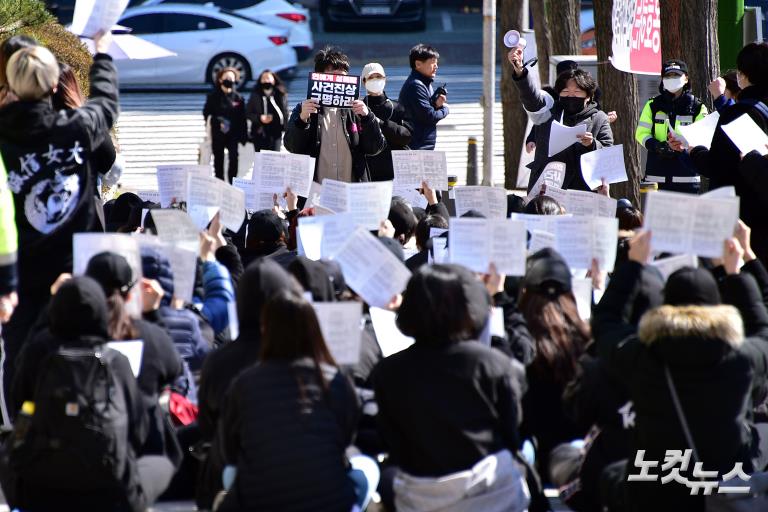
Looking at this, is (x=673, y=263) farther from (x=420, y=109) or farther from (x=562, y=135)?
(x=420, y=109)

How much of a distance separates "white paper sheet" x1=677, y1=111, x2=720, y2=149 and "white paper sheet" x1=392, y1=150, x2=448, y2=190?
1576 mm

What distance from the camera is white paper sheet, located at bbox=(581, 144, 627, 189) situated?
7859 mm

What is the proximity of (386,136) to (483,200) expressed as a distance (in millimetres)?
2552

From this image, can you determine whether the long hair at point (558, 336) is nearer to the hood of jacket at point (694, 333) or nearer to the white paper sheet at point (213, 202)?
the hood of jacket at point (694, 333)

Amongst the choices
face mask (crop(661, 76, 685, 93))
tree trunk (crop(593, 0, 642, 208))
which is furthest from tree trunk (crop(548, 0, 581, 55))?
face mask (crop(661, 76, 685, 93))

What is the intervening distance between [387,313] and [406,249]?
1913 mm

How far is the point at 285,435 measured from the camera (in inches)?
171

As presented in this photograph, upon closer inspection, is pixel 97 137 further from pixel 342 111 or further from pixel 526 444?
pixel 342 111

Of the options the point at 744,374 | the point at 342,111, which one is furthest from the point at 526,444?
the point at 342,111

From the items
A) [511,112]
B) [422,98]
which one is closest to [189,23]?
[511,112]

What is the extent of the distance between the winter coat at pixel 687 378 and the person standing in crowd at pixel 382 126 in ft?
16.2

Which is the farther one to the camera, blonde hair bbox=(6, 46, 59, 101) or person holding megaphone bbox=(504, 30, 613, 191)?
person holding megaphone bbox=(504, 30, 613, 191)

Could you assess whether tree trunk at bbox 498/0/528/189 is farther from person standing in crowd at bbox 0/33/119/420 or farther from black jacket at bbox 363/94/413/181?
person standing in crowd at bbox 0/33/119/420

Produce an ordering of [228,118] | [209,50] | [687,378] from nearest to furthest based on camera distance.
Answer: [687,378] < [228,118] < [209,50]
